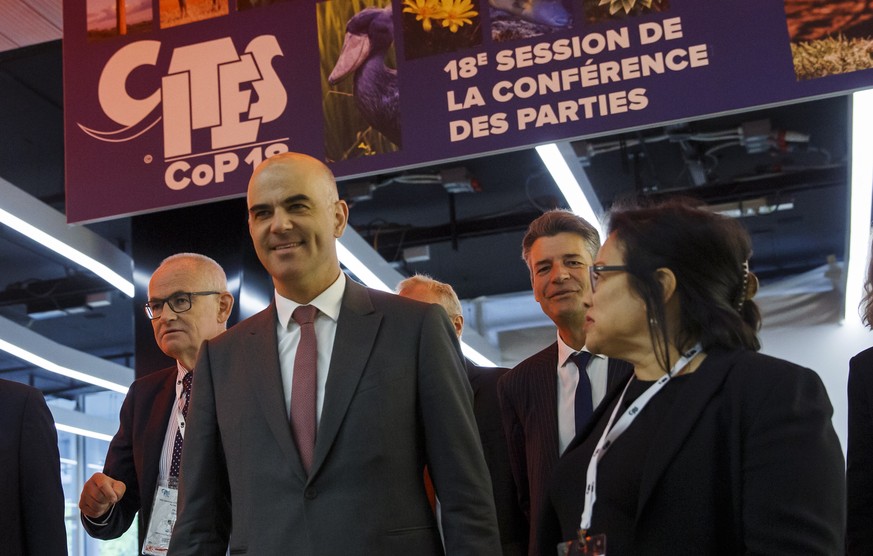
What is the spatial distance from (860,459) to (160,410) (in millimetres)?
2175

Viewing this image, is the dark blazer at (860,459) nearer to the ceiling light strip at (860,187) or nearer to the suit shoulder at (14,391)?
the ceiling light strip at (860,187)

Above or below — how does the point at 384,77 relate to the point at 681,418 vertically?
above

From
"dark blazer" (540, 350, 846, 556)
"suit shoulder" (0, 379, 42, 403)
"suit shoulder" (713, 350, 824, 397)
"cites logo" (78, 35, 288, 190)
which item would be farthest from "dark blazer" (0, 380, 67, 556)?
"suit shoulder" (713, 350, 824, 397)

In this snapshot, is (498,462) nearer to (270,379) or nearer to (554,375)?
(554,375)

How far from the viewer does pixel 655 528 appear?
179 cm

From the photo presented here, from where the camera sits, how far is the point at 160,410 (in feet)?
11.4

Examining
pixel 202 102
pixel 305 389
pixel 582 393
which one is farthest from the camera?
pixel 202 102

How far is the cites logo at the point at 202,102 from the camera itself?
4.20 meters

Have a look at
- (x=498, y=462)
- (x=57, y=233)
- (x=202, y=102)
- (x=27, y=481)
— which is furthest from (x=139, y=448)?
(x=57, y=233)

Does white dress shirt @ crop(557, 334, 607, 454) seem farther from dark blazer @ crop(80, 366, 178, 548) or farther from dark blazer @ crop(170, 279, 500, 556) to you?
dark blazer @ crop(80, 366, 178, 548)

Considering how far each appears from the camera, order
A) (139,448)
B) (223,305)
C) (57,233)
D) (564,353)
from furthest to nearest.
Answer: (57,233) → (223,305) → (139,448) → (564,353)

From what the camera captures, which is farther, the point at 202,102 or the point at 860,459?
the point at 202,102

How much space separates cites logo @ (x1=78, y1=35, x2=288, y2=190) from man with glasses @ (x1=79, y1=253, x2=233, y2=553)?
2.24ft

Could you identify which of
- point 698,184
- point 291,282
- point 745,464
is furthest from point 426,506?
point 698,184
